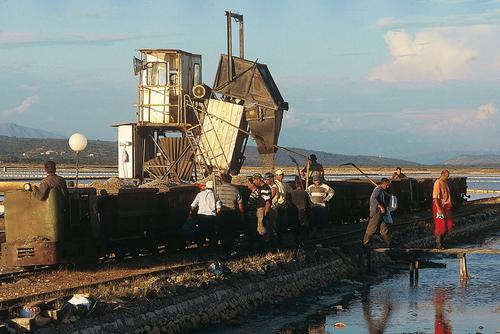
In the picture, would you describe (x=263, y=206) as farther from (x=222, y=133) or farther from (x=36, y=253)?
(x=222, y=133)

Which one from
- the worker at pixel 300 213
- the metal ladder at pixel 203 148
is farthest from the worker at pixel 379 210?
the metal ladder at pixel 203 148

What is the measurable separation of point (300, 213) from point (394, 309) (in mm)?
4621

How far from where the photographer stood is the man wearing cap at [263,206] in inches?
772

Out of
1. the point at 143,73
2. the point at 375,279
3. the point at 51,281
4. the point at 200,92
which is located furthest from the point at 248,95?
the point at 51,281

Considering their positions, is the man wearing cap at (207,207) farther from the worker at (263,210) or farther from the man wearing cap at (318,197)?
the man wearing cap at (318,197)

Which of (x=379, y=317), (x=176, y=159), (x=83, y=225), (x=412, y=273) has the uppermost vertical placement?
(x=176, y=159)

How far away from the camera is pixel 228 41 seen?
119 ft

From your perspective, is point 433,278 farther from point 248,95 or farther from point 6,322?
point 248,95

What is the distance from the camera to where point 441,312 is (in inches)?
674

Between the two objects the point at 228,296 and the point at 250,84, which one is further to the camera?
the point at 250,84

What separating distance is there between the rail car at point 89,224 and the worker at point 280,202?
90 centimetres

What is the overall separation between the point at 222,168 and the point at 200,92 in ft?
9.95

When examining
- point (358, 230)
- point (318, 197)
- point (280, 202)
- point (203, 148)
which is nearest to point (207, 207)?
point (280, 202)

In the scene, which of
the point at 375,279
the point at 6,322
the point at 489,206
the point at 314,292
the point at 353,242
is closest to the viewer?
the point at 6,322
